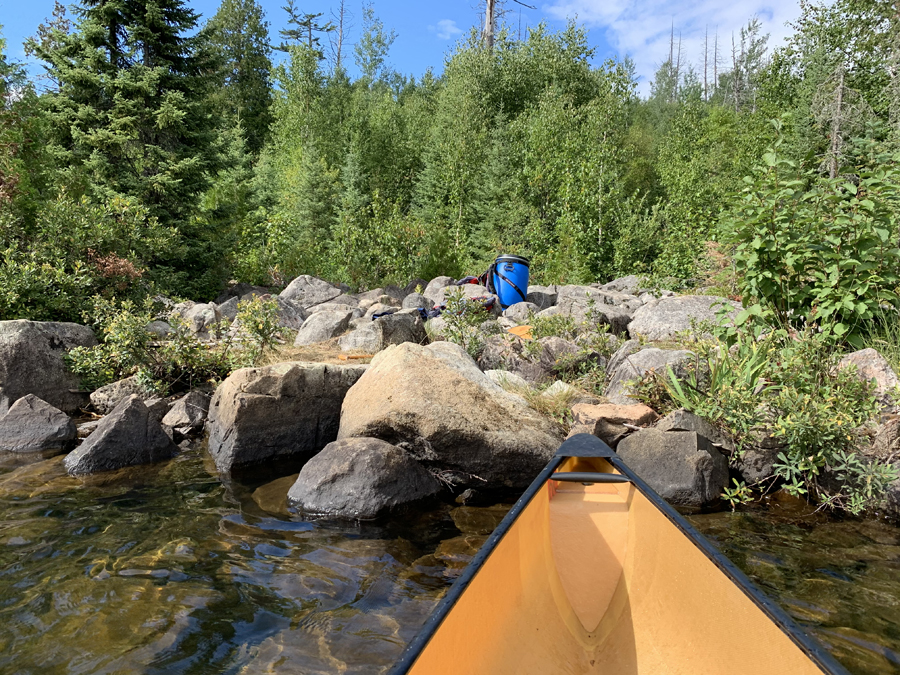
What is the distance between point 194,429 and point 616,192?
15439 mm

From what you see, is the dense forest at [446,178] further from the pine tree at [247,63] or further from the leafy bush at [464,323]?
the pine tree at [247,63]

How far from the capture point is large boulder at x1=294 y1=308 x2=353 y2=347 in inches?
376

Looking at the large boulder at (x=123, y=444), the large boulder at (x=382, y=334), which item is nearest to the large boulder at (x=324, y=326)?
the large boulder at (x=382, y=334)

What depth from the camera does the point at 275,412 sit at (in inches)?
244

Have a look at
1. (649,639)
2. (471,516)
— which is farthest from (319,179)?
(649,639)

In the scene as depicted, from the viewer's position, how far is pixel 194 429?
720 centimetres

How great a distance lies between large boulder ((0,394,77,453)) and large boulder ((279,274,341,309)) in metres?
7.48

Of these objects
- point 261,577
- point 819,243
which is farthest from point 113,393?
point 819,243

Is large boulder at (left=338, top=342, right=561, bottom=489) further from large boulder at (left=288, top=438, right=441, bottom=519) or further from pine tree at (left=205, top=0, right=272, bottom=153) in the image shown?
pine tree at (left=205, top=0, right=272, bottom=153)

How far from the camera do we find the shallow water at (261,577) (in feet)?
9.66

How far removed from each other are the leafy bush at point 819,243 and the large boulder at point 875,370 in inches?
7.7

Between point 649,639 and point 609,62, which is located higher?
point 609,62

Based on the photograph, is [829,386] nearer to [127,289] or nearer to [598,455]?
[598,455]

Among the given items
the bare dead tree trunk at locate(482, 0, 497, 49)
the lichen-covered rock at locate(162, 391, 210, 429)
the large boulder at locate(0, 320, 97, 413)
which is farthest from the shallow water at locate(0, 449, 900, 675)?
the bare dead tree trunk at locate(482, 0, 497, 49)
